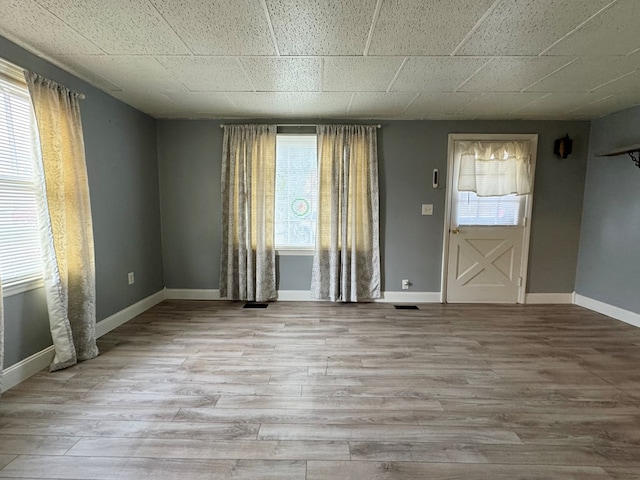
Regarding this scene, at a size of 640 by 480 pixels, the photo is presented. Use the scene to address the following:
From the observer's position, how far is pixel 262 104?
3.13 meters

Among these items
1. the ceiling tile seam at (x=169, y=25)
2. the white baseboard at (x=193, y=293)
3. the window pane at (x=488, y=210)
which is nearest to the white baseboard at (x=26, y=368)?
the white baseboard at (x=193, y=293)

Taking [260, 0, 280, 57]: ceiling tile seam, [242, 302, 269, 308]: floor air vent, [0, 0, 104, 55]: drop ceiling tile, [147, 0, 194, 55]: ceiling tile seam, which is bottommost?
[242, 302, 269, 308]: floor air vent

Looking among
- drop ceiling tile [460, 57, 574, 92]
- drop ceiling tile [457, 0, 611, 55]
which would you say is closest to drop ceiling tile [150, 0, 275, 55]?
drop ceiling tile [457, 0, 611, 55]

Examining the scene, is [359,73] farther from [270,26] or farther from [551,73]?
[551,73]

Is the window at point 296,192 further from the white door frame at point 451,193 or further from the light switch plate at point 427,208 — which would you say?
the white door frame at point 451,193

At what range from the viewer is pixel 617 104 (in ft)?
10.0

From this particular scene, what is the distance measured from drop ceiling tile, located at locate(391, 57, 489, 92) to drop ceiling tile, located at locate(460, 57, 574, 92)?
0.11 m

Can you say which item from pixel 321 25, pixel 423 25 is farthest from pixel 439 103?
pixel 321 25

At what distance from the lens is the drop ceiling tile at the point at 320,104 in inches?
113

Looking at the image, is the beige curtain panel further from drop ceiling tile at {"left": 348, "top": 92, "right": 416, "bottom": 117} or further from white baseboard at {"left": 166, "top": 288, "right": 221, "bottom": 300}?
drop ceiling tile at {"left": 348, "top": 92, "right": 416, "bottom": 117}

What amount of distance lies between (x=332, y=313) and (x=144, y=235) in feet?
8.11

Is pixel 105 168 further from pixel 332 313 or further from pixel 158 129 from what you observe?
pixel 332 313

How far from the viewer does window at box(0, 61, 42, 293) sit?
1.94 m

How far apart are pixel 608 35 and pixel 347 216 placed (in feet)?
8.47
